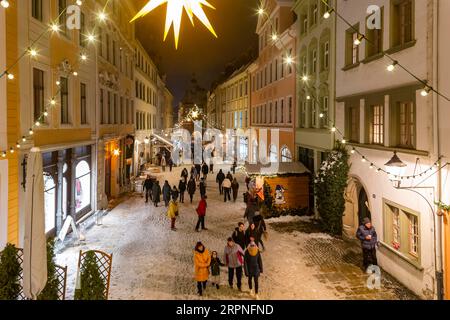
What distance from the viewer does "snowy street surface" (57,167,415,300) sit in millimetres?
10445

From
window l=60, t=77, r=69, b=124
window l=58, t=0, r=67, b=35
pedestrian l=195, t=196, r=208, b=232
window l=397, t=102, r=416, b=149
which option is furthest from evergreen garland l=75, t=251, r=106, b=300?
window l=58, t=0, r=67, b=35

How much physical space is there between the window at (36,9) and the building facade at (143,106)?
1971 cm

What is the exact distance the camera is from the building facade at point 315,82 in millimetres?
17672

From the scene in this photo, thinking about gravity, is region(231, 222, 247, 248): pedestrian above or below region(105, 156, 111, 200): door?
below

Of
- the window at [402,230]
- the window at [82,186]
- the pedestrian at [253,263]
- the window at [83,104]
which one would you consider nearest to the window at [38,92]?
the window at [83,104]

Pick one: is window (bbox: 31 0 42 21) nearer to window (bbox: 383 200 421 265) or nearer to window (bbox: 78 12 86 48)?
window (bbox: 78 12 86 48)

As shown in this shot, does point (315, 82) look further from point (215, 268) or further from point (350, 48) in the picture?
point (215, 268)

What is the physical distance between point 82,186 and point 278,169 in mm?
9520

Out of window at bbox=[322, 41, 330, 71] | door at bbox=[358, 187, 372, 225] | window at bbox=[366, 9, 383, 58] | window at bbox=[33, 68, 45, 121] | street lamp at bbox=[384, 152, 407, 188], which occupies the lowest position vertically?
door at bbox=[358, 187, 372, 225]

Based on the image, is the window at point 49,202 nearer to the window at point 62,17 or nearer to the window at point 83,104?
the window at point 83,104

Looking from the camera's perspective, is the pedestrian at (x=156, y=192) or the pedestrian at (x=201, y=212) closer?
the pedestrian at (x=201, y=212)

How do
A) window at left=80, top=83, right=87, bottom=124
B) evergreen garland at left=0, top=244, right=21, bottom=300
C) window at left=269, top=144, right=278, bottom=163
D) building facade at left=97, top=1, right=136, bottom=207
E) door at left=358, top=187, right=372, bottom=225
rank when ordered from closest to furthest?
evergreen garland at left=0, top=244, right=21, bottom=300 → door at left=358, top=187, right=372, bottom=225 → window at left=80, top=83, right=87, bottom=124 → building facade at left=97, top=1, right=136, bottom=207 → window at left=269, top=144, right=278, bottom=163

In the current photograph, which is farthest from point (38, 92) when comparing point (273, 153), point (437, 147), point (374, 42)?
point (273, 153)

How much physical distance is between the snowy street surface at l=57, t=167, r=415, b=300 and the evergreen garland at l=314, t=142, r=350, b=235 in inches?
27.4
